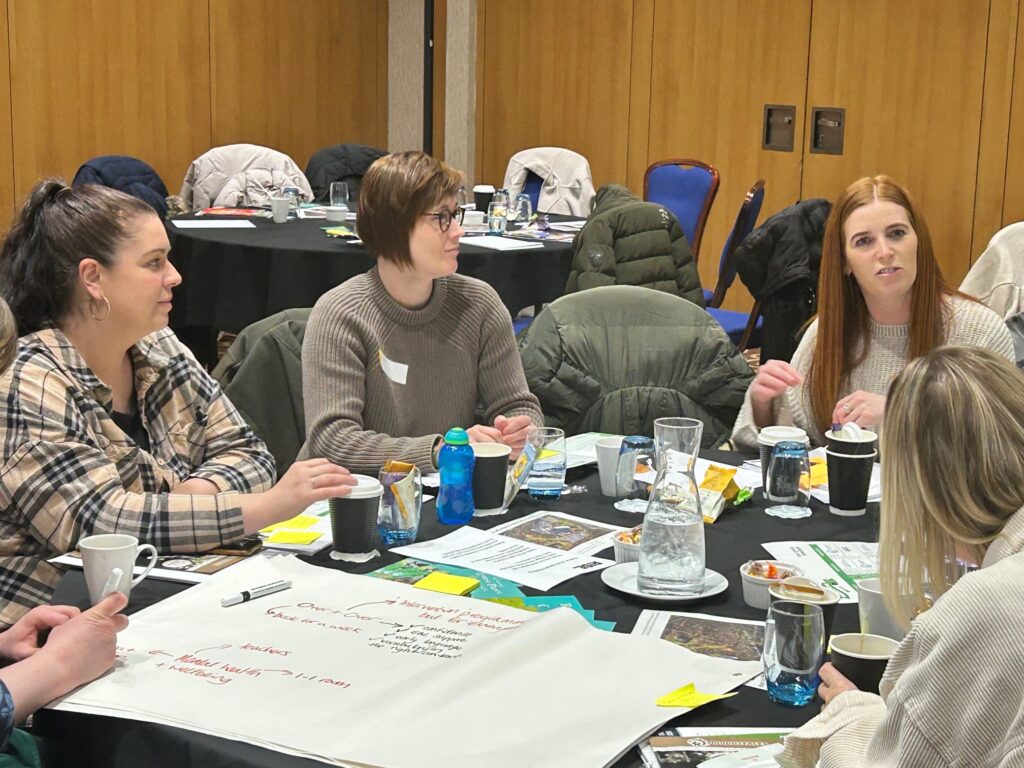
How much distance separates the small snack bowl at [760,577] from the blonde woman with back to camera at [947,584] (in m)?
0.34

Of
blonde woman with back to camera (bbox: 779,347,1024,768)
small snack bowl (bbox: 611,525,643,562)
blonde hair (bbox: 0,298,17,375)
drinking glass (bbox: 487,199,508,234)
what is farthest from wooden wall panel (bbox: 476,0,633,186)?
blonde woman with back to camera (bbox: 779,347,1024,768)

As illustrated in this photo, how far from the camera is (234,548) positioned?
2.12 meters

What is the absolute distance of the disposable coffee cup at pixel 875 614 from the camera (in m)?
1.73

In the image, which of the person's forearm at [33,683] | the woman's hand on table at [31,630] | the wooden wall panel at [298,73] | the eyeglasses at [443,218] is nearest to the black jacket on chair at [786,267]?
the eyeglasses at [443,218]

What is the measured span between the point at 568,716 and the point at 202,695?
0.45 meters

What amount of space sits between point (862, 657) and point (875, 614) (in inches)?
9.1

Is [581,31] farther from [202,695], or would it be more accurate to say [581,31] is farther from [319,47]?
[202,695]

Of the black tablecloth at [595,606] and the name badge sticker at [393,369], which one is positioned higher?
the name badge sticker at [393,369]

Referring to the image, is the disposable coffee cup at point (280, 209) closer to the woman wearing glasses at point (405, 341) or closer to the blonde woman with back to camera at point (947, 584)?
the woman wearing glasses at point (405, 341)

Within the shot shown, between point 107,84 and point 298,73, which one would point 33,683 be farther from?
Answer: point 298,73

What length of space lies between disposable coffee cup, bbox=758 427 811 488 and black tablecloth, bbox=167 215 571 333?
3018 millimetres

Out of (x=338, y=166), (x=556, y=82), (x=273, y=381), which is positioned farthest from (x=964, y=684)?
(x=556, y=82)

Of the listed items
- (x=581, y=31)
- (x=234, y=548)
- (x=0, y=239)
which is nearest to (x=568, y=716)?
(x=234, y=548)

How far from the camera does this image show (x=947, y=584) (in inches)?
56.5
